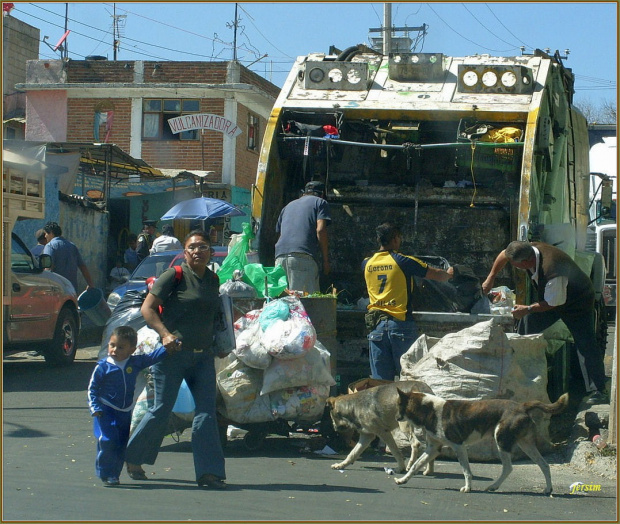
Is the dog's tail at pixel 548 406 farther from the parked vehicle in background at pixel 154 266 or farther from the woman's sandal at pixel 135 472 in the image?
the parked vehicle in background at pixel 154 266

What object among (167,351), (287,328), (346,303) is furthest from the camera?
(346,303)

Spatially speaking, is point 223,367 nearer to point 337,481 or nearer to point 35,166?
point 337,481

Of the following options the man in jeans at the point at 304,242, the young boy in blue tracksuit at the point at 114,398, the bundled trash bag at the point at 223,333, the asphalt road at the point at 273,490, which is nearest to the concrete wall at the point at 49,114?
the man in jeans at the point at 304,242

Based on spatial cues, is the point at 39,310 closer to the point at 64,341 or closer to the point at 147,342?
the point at 64,341

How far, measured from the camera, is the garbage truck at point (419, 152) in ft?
26.8

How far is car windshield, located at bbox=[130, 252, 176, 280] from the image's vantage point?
44.5 ft

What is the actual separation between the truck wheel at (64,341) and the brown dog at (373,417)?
596cm

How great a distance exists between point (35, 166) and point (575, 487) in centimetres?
859

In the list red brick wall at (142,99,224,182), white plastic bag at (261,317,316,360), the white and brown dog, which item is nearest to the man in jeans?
white plastic bag at (261,317,316,360)

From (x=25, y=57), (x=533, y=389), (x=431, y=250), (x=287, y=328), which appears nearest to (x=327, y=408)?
(x=287, y=328)

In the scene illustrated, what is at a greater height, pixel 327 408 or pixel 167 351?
pixel 167 351

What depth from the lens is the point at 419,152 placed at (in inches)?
332

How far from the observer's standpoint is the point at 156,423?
5637 mm

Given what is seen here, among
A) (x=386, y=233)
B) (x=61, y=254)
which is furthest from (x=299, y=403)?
(x=61, y=254)
